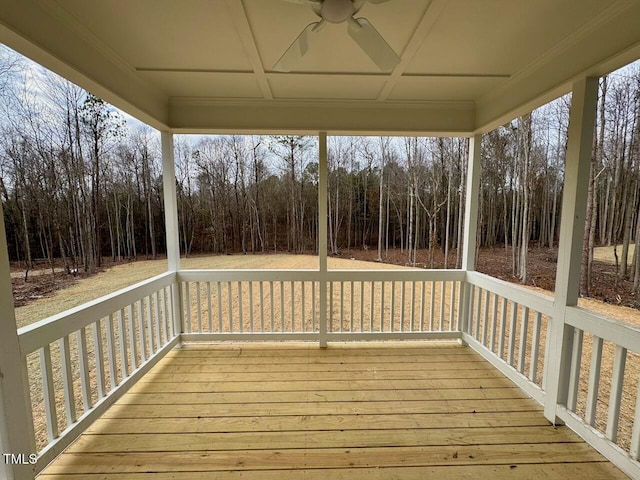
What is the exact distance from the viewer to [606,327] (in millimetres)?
1560

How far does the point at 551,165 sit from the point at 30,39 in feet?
15.1

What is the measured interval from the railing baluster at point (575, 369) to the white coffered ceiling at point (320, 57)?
163cm

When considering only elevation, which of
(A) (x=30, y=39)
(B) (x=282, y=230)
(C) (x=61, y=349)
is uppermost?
(A) (x=30, y=39)

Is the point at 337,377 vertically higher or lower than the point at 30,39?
lower

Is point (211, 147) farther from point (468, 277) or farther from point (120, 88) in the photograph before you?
point (468, 277)

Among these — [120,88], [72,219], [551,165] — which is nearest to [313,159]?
[120,88]

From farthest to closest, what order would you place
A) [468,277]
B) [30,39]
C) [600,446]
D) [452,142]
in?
1. [452,142]
2. [468,277]
3. [600,446]
4. [30,39]

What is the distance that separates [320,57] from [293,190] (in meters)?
1.92

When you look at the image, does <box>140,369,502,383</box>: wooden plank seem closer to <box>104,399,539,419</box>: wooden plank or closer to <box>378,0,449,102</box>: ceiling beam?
<box>104,399,539,419</box>: wooden plank

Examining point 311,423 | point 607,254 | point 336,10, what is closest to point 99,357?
point 311,423

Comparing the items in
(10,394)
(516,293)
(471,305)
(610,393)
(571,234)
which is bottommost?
(610,393)

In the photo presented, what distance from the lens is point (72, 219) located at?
206cm

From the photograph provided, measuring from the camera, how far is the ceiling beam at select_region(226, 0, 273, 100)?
4.75 ft

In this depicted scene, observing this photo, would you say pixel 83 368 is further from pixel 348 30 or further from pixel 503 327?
pixel 503 327
